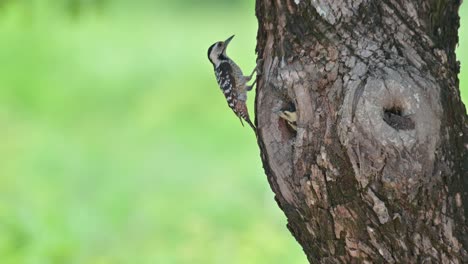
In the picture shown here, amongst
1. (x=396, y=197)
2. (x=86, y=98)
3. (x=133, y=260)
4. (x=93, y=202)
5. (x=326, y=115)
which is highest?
(x=86, y=98)

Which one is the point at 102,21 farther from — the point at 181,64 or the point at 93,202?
the point at 93,202

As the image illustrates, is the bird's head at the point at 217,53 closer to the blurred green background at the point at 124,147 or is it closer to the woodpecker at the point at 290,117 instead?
the blurred green background at the point at 124,147

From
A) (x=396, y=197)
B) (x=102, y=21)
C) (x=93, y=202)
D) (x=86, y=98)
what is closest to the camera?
(x=396, y=197)

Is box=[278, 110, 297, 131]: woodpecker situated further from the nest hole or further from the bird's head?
the bird's head

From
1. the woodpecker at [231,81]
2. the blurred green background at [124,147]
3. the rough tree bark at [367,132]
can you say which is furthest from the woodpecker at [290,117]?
the blurred green background at [124,147]

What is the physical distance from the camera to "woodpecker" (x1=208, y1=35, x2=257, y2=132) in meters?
5.17

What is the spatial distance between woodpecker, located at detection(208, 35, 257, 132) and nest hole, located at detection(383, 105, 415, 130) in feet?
6.67

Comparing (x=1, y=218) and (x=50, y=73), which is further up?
(x=50, y=73)

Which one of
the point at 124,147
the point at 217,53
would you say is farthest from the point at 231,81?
the point at 124,147

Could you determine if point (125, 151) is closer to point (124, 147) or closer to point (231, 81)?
point (124, 147)

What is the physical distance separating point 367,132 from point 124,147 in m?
6.96

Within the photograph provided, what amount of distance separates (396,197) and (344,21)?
1.88ft

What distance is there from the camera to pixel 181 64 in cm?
1211

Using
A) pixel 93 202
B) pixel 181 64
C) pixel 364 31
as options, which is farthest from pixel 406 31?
pixel 181 64
